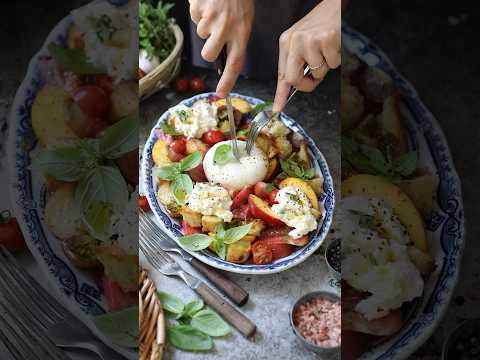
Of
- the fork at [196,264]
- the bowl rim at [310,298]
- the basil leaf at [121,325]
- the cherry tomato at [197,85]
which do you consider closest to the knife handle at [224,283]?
the fork at [196,264]

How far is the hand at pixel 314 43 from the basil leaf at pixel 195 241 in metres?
0.36

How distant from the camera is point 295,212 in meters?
1.23

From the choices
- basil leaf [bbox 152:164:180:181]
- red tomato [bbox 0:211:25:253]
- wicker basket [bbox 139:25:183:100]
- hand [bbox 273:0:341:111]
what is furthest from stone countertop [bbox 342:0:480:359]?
wicker basket [bbox 139:25:183:100]

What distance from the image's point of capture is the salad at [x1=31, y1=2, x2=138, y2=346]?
0.72 m

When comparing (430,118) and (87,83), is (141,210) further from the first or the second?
(430,118)

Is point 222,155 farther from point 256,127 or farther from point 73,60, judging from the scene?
point 73,60

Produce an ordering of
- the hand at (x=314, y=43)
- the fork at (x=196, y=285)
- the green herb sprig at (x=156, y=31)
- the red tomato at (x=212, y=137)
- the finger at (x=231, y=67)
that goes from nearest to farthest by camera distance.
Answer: the hand at (x=314, y=43) < the finger at (x=231, y=67) < the fork at (x=196, y=285) < the red tomato at (x=212, y=137) < the green herb sprig at (x=156, y=31)

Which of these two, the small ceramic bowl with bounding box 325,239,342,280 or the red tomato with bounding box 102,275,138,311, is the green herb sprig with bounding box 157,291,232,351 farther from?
the red tomato with bounding box 102,275,138,311

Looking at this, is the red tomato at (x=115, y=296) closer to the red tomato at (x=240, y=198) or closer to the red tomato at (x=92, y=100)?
the red tomato at (x=92, y=100)

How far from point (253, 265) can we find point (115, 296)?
441mm

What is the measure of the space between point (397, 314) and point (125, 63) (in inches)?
18.7

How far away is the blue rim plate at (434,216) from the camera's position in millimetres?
727

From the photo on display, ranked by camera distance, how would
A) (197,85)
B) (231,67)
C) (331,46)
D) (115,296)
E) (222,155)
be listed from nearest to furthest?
(115,296)
(331,46)
(231,67)
(222,155)
(197,85)

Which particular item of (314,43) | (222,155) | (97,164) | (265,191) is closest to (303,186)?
(265,191)
